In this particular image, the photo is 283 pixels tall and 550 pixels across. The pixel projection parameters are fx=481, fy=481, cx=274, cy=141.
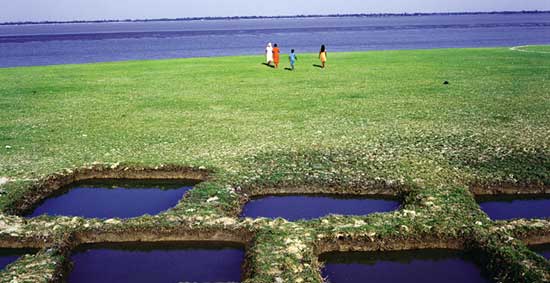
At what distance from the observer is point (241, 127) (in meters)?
21.9

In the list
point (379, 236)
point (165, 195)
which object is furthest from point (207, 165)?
point (379, 236)

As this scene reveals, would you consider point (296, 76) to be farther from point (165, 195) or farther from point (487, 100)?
point (165, 195)

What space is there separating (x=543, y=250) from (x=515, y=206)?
8.76ft

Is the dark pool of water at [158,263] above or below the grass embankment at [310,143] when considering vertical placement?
below

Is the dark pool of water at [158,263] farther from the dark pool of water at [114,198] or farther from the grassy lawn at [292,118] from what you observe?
the grassy lawn at [292,118]

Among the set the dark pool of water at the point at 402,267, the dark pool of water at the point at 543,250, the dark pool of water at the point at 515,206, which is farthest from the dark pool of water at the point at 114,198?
the dark pool of water at the point at 543,250

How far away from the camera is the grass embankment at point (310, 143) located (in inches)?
459

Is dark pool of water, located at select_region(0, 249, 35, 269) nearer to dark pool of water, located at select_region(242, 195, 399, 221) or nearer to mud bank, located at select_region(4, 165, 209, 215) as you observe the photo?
mud bank, located at select_region(4, 165, 209, 215)

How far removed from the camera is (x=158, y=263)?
11133 millimetres

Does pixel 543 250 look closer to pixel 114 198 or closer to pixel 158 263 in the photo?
pixel 158 263

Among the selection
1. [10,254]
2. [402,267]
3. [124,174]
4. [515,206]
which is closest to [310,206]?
[402,267]

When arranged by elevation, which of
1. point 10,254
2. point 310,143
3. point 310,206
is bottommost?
point 10,254

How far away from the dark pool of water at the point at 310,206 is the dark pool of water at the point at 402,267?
2.14 meters

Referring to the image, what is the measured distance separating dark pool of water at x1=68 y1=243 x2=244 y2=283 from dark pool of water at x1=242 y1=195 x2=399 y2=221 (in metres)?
2.10
